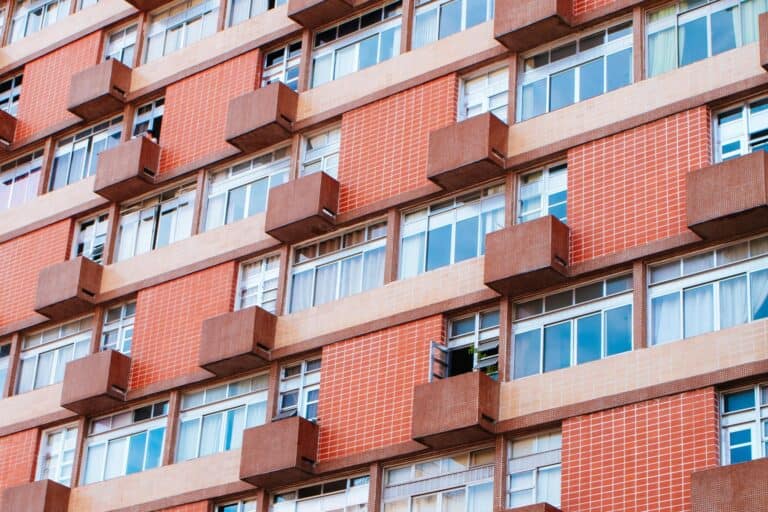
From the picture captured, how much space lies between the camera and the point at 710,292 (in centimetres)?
3262

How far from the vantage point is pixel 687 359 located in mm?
31766

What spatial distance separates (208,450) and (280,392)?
220cm

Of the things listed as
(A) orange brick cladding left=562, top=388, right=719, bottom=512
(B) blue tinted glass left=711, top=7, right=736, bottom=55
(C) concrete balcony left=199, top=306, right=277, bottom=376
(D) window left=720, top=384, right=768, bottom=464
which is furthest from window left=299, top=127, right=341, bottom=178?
(D) window left=720, top=384, right=768, bottom=464

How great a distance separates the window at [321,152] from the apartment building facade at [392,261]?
62mm

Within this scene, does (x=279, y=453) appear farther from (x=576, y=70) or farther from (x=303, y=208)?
(x=576, y=70)

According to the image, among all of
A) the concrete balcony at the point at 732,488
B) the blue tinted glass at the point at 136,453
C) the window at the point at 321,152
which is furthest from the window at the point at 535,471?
the blue tinted glass at the point at 136,453

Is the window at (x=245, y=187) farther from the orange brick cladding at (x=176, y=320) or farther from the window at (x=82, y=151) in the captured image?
the window at (x=82, y=151)

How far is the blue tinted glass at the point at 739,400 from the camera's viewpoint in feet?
102

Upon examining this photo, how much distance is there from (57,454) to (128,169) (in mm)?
7309

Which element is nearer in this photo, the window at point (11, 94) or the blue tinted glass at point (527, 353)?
the blue tinted glass at point (527, 353)

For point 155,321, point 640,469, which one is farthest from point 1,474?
point 640,469

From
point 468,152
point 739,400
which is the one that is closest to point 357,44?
point 468,152

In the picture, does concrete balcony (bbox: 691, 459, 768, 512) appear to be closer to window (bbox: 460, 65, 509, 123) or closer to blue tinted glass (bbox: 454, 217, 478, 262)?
blue tinted glass (bbox: 454, 217, 478, 262)

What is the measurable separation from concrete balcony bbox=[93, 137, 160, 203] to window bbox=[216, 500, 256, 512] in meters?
9.40
